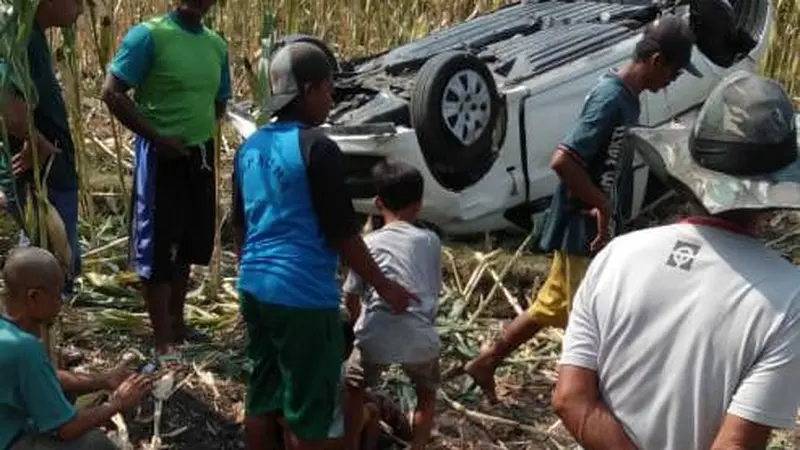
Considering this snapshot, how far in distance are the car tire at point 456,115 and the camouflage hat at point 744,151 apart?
4.57 meters

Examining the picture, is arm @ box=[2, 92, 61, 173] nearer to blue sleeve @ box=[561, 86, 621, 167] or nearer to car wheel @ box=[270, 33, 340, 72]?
car wheel @ box=[270, 33, 340, 72]

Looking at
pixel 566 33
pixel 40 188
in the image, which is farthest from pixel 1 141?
pixel 566 33

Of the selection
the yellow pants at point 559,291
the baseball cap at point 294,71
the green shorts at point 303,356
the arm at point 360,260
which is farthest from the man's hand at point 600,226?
the baseball cap at point 294,71

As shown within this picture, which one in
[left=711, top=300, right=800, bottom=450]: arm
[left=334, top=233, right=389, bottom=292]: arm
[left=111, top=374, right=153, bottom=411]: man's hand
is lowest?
[left=111, top=374, right=153, bottom=411]: man's hand

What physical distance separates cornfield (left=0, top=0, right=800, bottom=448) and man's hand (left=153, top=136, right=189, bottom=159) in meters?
0.44

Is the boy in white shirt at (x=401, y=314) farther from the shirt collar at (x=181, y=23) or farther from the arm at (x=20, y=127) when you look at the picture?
the shirt collar at (x=181, y=23)

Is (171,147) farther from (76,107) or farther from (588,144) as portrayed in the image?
(588,144)

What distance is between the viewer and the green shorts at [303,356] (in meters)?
4.76

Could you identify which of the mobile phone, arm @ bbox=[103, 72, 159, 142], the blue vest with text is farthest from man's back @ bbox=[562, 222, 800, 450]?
arm @ bbox=[103, 72, 159, 142]

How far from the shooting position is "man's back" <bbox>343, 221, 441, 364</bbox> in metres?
5.18

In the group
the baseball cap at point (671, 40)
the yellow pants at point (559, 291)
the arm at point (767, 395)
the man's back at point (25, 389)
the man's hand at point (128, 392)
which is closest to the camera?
the arm at point (767, 395)

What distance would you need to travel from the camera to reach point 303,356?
477 centimetres

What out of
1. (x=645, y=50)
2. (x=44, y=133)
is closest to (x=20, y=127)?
(x=44, y=133)

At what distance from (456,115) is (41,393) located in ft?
12.7
